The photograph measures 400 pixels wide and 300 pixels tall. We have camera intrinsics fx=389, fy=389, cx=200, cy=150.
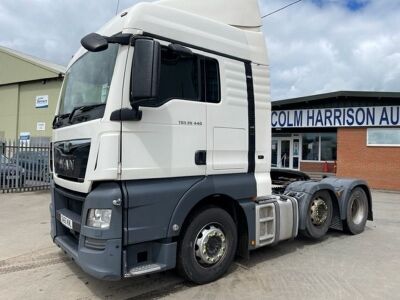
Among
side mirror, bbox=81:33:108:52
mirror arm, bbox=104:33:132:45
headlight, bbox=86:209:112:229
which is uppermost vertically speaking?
mirror arm, bbox=104:33:132:45

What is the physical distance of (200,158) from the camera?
15.7 ft

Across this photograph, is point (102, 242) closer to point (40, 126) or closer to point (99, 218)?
point (99, 218)

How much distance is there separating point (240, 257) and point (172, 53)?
3295mm

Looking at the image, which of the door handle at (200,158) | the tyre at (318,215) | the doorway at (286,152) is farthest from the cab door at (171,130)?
the doorway at (286,152)

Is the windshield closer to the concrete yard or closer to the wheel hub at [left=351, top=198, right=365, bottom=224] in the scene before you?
the concrete yard

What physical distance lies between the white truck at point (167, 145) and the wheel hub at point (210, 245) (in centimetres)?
1

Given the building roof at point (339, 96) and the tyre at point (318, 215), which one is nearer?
the tyre at point (318, 215)

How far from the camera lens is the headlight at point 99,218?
3.96 metres

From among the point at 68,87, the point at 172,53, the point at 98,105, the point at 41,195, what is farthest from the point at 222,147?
the point at 41,195

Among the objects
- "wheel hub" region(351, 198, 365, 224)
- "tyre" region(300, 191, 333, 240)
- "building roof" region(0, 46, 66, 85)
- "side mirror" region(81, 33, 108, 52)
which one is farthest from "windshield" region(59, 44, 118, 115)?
"building roof" region(0, 46, 66, 85)

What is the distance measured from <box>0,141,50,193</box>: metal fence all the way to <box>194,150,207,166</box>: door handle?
10897mm

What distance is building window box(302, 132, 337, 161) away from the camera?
73.2 feet

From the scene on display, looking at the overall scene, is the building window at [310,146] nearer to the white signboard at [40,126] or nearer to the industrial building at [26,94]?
the industrial building at [26,94]

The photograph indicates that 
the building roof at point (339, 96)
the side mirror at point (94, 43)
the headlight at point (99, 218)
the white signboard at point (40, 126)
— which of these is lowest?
the headlight at point (99, 218)
